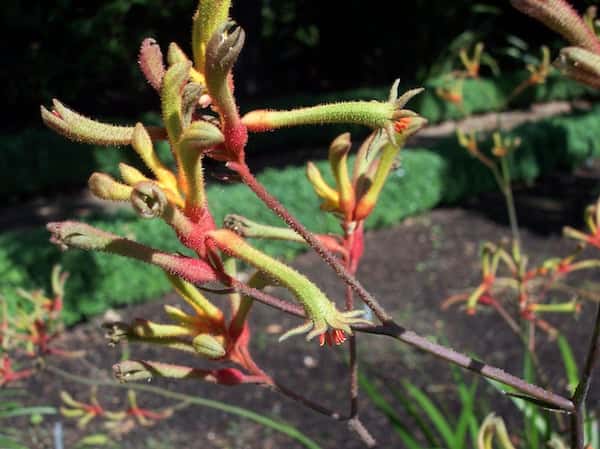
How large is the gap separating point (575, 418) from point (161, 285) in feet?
14.6

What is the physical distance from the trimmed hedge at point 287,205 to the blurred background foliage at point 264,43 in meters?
1.18

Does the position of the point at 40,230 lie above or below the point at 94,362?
above

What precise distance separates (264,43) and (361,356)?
37.8 ft

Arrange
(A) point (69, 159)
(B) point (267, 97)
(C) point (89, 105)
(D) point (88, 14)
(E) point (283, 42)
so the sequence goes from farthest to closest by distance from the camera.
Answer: (E) point (283, 42)
(B) point (267, 97)
(C) point (89, 105)
(D) point (88, 14)
(A) point (69, 159)

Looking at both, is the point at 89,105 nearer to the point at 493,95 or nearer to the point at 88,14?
the point at 88,14

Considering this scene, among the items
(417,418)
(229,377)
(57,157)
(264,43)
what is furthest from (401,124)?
(264,43)

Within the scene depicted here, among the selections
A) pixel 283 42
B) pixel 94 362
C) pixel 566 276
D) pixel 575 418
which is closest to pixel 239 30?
pixel 575 418

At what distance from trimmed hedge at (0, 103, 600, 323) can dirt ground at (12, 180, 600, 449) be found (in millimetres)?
188

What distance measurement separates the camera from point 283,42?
15133 mm

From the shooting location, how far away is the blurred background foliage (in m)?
9.98

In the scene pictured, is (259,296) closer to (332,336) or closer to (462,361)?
(332,336)

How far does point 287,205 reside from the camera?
5879 mm

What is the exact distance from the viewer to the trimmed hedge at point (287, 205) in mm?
4609

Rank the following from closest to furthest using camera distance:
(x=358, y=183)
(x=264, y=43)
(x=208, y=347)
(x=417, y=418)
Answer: (x=208, y=347) → (x=358, y=183) → (x=417, y=418) → (x=264, y=43)
